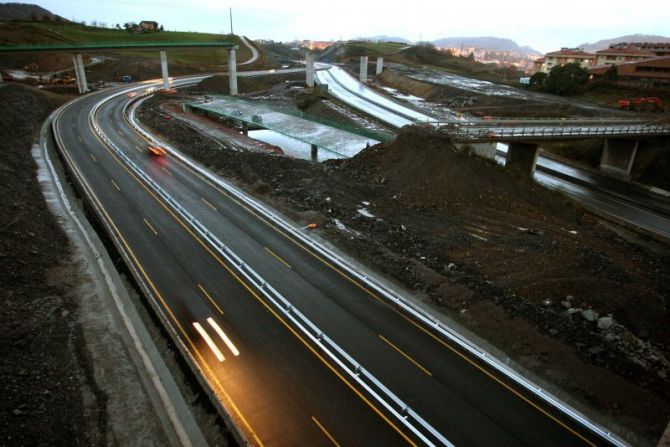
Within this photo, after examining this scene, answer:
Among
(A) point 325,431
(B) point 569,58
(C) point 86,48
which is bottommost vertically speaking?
(A) point 325,431

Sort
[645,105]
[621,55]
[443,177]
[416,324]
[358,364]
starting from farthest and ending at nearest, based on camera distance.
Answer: [621,55], [645,105], [443,177], [416,324], [358,364]

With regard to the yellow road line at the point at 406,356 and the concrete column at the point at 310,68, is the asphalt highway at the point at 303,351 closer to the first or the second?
the yellow road line at the point at 406,356

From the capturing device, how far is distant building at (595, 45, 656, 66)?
356ft

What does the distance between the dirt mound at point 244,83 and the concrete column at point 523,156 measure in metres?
69.6

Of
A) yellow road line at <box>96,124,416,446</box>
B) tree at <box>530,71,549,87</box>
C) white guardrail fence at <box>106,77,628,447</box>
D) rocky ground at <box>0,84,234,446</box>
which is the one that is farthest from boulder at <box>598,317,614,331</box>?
tree at <box>530,71,549,87</box>

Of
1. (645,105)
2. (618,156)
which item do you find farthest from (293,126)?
(645,105)

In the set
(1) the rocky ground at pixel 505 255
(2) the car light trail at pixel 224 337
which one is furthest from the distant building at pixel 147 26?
(2) the car light trail at pixel 224 337

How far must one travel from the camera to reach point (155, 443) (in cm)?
1434

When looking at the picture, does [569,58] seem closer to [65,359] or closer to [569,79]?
[569,79]

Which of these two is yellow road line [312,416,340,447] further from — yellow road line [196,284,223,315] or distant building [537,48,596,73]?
distant building [537,48,596,73]

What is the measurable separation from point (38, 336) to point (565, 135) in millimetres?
48837

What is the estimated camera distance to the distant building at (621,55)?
10856 centimetres

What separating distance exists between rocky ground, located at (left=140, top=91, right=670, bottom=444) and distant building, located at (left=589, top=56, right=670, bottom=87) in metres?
61.3

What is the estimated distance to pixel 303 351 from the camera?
18.5 meters
